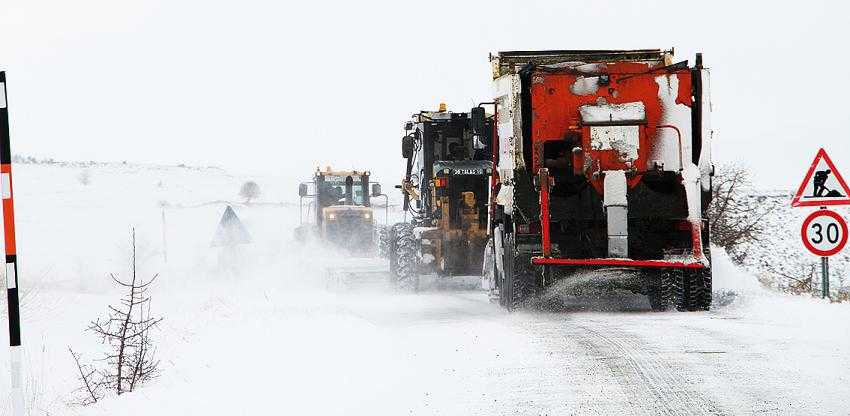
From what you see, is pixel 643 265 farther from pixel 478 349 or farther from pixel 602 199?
pixel 478 349

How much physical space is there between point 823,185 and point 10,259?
972 centimetres

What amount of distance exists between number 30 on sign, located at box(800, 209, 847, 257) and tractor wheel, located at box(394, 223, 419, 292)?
326 inches

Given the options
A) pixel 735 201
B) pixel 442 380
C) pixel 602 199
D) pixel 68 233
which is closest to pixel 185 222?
pixel 68 233

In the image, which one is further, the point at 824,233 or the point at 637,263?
the point at 824,233

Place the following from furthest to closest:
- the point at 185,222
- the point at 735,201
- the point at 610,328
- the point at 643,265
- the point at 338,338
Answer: the point at 185,222, the point at 735,201, the point at 643,265, the point at 610,328, the point at 338,338

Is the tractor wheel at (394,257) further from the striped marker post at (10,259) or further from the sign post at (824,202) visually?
the striped marker post at (10,259)

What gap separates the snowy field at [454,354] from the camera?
6898mm

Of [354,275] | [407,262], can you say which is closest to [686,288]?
[407,262]

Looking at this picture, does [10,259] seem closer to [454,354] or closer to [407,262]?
[454,354]

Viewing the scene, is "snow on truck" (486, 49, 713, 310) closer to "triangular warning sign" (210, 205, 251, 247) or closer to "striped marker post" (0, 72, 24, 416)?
"striped marker post" (0, 72, 24, 416)

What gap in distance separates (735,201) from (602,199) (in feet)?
32.8

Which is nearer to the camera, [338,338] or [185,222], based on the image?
[338,338]

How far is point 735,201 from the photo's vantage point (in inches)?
859

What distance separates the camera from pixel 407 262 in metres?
19.9
